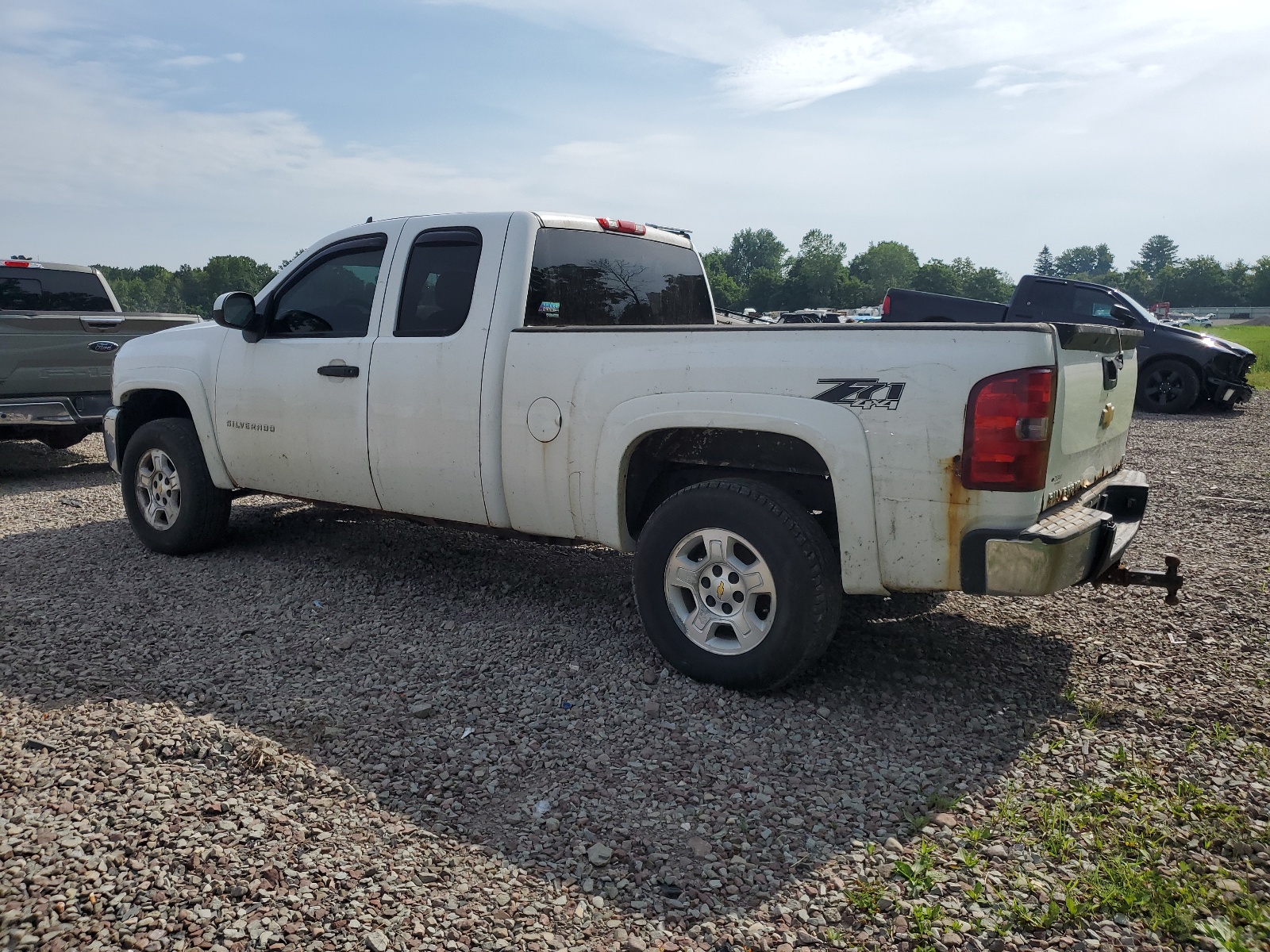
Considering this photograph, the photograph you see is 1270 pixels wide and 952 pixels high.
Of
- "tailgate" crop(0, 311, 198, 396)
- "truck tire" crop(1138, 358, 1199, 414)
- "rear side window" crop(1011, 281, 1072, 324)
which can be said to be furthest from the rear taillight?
"truck tire" crop(1138, 358, 1199, 414)

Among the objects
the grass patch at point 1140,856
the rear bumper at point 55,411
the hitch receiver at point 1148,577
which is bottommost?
the grass patch at point 1140,856

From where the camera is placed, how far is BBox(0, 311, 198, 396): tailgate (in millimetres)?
8094

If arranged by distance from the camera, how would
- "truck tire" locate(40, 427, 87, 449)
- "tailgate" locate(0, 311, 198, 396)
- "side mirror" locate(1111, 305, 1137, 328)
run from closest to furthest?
1. "tailgate" locate(0, 311, 198, 396)
2. "truck tire" locate(40, 427, 87, 449)
3. "side mirror" locate(1111, 305, 1137, 328)

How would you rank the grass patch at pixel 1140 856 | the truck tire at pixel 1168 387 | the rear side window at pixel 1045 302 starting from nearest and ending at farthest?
1. the grass patch at pixel 1140 856
2. the rear side window at pixel 1045 302
3. the truck tire at pixel 1168 387

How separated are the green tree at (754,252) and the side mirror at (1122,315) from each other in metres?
143

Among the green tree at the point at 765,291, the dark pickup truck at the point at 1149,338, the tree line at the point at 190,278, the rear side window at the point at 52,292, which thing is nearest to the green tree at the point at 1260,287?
the green tree at the point at 765,291

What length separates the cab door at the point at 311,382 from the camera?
4.96 meters

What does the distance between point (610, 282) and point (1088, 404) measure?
2.41m

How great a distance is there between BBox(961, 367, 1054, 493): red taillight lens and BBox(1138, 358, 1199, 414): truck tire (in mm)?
12394

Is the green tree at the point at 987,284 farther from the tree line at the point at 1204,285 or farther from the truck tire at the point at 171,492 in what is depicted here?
the truck tire at the point at 171,492

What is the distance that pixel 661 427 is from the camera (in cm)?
386

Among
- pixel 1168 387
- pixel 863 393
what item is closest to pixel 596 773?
pixel 863 393

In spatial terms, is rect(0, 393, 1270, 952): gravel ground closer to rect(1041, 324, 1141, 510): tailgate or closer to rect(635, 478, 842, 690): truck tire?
rect(635, 478, 842, 690): truck tire

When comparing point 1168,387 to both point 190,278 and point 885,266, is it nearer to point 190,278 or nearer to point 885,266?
point 190,278
